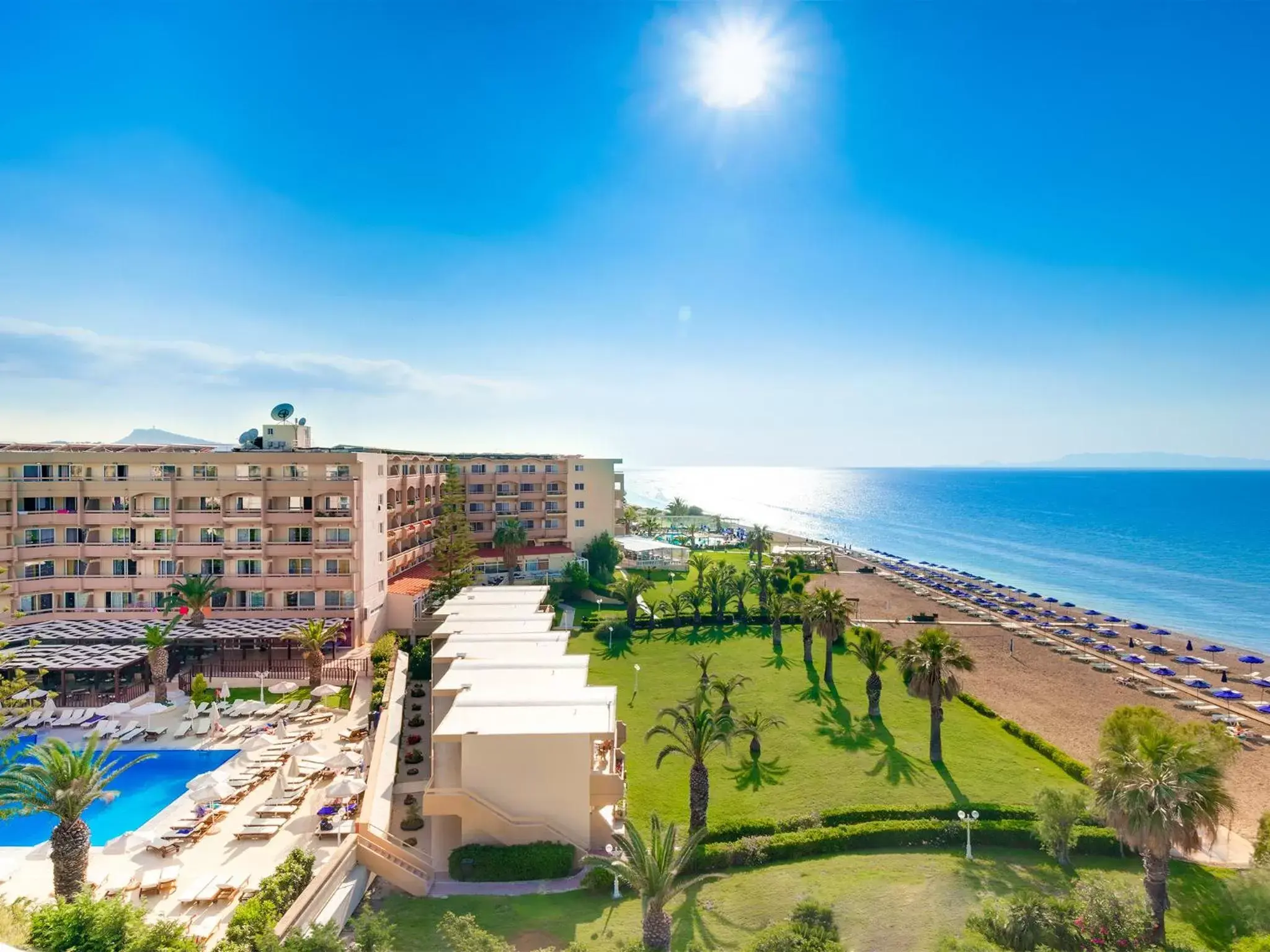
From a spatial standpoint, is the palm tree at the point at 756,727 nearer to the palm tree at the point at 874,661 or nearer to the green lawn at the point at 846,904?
the green lawn at the point at 846,904

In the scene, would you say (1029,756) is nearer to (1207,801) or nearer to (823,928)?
(1207,801)

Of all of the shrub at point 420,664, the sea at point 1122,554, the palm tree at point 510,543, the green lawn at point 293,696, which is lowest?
the sea at point 1122,554

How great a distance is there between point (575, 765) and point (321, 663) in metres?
20.6

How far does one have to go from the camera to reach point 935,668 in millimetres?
27734

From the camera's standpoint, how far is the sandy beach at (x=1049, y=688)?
103 feet

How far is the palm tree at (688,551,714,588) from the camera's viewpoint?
54344 mm

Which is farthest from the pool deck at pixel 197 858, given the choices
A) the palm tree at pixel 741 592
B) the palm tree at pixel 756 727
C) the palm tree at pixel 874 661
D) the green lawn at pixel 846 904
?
the palm tree at pixel 741 592

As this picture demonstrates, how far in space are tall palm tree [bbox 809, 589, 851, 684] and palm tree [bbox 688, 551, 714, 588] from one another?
Result: 15050mm

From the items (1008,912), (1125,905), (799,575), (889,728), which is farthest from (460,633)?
(799,575)

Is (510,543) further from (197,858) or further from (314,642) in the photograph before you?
(197,858)

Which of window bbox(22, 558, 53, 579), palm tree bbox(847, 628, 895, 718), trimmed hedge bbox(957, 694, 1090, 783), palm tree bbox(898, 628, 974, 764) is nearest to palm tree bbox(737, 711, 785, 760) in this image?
palm tree bbox(847, 628, 895, 718)

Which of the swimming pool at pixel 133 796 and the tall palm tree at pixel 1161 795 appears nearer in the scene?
the tall palm tree at pixel 1161 795

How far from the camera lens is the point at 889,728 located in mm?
32250

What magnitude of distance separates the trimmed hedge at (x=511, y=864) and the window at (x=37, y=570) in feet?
121
